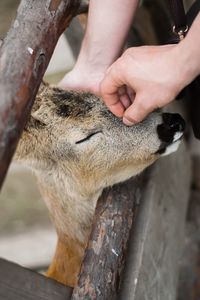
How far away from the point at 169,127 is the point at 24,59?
612 mm

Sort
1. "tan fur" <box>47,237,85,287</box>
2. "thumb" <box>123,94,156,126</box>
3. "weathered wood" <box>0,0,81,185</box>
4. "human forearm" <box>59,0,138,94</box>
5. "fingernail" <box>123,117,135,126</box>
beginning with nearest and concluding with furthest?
1. "weathered wood" <box>0,0,81,185</box>
2. "thumb" <box>123,94,156,126</box>
3. "fingernail" <box>123,117,135,126</box>
4. "human forearm" <box>59,0,138,94</box>
5. "tan fur" <box>47,237,85,287</box>

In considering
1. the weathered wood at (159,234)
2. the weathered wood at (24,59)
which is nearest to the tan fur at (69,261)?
the weathered wood at (159,234)

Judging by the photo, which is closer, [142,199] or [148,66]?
[148,66]

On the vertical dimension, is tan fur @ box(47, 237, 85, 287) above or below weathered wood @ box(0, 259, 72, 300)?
below

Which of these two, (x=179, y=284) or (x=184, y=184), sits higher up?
(x=184, y=184)

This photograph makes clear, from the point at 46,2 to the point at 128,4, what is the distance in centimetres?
35

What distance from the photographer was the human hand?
1.58 m

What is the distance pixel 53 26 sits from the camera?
5.60 feet

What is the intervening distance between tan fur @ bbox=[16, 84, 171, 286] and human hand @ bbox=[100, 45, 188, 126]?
170 millimetres

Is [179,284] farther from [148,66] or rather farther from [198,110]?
[148,66]

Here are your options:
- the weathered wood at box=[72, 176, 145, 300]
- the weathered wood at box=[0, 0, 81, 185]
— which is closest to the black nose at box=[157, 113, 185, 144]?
the weathered wood at box=[72, 176, 145, 300]

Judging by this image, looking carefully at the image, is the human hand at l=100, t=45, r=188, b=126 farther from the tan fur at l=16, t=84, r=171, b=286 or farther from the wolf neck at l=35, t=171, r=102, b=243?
the wolf neck at l=35, t=171, r=102, b=243

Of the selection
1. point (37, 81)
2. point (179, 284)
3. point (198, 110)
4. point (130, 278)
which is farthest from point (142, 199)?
point (37, 81)

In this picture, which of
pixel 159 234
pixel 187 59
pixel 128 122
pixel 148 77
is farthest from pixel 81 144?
pixel 159 234
